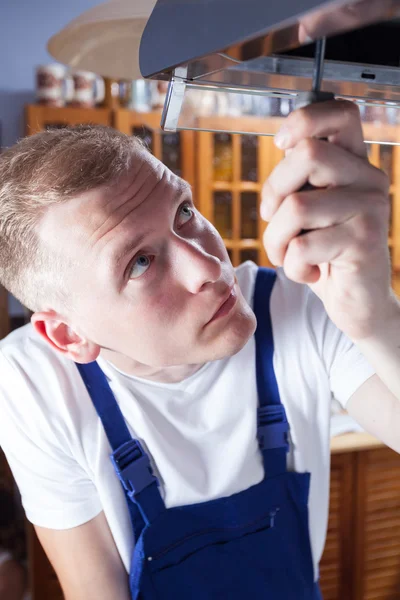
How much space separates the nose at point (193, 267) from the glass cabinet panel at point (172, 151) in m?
2.06

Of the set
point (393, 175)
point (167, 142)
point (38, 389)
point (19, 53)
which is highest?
point (19, 53)

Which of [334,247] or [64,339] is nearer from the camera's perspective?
[334,247]

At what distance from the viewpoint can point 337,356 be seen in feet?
3.03

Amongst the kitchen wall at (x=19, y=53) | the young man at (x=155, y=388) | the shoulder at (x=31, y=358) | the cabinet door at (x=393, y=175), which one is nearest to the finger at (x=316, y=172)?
the young man at (x=155, y=388)

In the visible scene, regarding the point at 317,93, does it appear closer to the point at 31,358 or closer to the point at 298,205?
the point at 298,205

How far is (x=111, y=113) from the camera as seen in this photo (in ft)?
8.55

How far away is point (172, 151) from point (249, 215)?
1.72 feet

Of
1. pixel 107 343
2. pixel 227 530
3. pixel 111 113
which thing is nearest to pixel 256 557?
pixel 227 530

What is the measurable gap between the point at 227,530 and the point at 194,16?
2.60 ft

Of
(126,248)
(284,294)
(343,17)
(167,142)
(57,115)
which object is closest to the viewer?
(343,17)

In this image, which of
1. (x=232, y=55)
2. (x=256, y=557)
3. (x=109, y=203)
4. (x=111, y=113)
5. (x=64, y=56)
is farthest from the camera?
(x=111, y=113)

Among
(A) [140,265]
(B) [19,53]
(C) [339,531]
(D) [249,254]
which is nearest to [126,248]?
(A) [140,265]

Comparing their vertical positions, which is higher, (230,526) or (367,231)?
(367,231)

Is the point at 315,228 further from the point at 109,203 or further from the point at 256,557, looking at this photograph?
the point at 256,557
